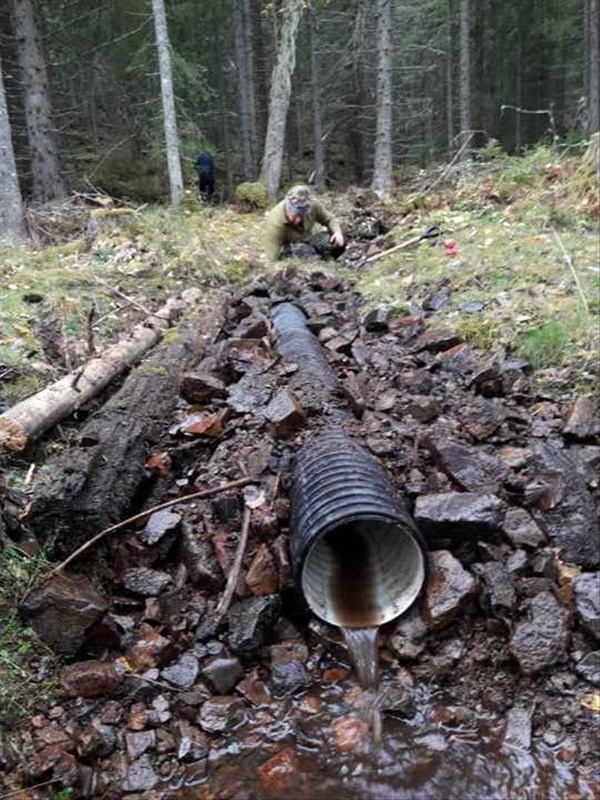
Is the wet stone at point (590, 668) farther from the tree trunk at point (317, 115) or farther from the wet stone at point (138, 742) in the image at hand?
the tree trunk at point (317, 115)

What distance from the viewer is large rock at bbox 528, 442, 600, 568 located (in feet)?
10.8

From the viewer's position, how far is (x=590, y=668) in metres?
2.85

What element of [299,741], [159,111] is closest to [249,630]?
[299,741]

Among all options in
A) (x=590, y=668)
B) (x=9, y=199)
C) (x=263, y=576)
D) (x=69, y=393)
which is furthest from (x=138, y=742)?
(x=9, y=199)

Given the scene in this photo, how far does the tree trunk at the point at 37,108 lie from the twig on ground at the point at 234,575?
1099 centimetres

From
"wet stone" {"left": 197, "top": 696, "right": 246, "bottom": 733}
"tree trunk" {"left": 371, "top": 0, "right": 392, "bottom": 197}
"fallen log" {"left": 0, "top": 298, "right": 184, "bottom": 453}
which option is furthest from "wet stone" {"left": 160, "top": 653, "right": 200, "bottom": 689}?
"tree trunk" {"left": 371, "top": 0, "right": 392, "bottom": 197}

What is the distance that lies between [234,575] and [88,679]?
0.82 meters

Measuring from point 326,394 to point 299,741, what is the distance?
227 cm

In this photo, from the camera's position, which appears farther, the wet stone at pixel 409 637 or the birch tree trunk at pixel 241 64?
the birch tree trunk at pixel 241 64

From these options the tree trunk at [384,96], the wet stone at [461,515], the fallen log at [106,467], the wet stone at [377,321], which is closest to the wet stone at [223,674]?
the fallen log at [106,467]

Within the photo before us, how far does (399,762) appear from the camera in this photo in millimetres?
2699

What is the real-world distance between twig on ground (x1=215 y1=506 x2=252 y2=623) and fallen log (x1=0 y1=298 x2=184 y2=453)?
130cm

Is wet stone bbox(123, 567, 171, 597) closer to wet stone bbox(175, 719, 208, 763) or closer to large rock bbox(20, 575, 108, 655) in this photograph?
large rock bbox(20, 575, 108, 655)

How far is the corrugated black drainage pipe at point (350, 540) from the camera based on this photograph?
307cm
